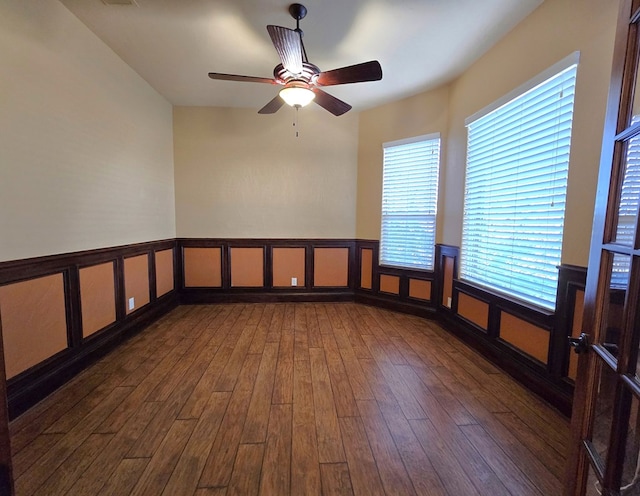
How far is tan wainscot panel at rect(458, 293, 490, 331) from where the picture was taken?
2.71m

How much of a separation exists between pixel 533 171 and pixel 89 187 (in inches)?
143

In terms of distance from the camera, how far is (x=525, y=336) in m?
2.25

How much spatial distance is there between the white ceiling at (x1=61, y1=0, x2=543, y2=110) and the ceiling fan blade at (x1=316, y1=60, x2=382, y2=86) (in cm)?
44

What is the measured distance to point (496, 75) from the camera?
255 cm

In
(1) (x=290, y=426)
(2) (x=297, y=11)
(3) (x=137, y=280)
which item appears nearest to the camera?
(1) (x=290, y=426)

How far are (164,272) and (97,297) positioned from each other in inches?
49.7

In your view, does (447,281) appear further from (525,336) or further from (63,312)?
(63,312)

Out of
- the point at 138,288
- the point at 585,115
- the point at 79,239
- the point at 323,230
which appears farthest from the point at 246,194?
the point at 585,115

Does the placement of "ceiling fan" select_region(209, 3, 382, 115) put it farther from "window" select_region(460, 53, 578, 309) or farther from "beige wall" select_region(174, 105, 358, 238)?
"beige wall" select_region(174, 105, 358, 238)

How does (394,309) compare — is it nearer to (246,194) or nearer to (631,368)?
(246,194)

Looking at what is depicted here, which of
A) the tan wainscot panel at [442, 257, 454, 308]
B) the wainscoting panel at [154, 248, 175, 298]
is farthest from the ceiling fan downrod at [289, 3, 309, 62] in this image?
the wainscoting panel at [154, 248, 175, 298]

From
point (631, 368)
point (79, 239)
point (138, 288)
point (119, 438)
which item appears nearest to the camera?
point (631, 368)

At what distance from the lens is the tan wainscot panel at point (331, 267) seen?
4375mm

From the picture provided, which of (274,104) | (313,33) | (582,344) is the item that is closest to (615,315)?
(582,344)
